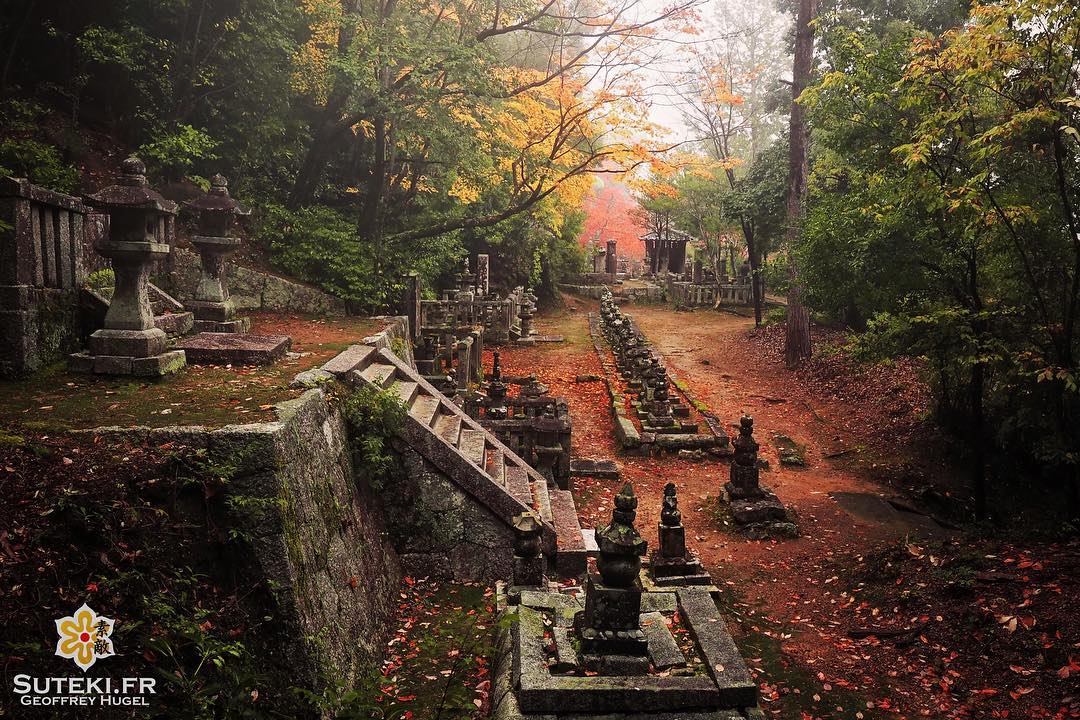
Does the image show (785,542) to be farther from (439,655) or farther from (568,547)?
(439,655)

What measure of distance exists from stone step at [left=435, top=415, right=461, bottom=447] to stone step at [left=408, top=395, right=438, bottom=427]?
0.17 meters

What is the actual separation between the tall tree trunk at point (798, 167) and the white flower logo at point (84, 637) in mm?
17627

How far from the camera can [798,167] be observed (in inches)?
790

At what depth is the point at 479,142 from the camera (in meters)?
16.5

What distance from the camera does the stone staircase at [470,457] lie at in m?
7.80

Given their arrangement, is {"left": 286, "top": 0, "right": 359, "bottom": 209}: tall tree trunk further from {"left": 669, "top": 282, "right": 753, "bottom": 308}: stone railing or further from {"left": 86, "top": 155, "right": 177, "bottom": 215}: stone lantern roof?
{"left": 669, "top": 282, "right": 753, "bottom": 308}: stone railing

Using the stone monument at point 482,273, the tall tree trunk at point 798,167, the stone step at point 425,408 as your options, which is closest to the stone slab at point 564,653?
the stone step at point 425,408

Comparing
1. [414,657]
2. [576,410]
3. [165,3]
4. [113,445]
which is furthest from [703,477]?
[165,3]

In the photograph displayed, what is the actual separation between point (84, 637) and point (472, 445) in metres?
5.58

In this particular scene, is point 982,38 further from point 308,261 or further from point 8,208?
point 308,261

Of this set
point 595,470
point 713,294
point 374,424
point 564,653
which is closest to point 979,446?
point 595,470

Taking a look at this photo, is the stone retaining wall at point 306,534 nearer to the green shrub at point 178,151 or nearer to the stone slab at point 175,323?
the stone slab at point 175,323

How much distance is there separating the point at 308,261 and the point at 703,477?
1026cm

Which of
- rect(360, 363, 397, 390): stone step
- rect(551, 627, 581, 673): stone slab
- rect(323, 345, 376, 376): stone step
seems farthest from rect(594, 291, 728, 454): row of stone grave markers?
rect(551, 627, 581, 673): stone slab
